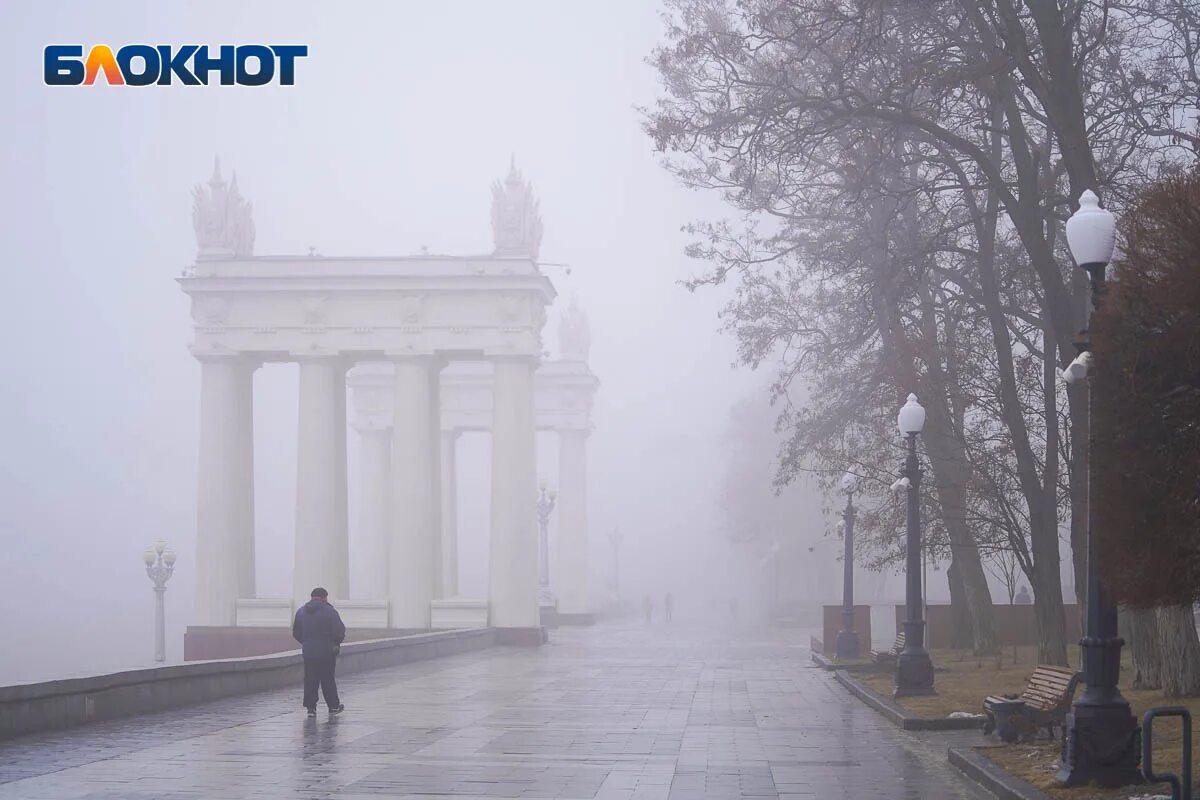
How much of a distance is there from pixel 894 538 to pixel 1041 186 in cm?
831

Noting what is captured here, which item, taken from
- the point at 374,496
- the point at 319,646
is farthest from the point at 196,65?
the point at 374,496

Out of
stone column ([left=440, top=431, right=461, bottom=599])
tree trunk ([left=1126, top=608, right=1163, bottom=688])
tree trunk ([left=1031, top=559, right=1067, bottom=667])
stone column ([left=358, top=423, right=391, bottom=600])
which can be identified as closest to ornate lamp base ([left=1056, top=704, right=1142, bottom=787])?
tree trunk ([left=1126, top=608, right=1163, bottom=688])

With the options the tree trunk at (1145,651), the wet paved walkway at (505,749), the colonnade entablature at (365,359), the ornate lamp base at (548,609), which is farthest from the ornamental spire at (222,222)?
the tree trunk at (1145,651)

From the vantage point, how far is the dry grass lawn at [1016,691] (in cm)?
1274

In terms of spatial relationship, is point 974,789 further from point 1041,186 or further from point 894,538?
point 894,538

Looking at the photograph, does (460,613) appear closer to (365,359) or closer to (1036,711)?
(365,359)

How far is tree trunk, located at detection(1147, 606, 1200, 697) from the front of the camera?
19.1 m

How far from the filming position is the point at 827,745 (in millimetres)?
17797

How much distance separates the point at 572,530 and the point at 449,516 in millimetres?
6503

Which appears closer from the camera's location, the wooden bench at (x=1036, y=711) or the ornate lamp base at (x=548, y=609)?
the wooden bench at (x=1036, y=711)

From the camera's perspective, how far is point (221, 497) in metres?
54.7

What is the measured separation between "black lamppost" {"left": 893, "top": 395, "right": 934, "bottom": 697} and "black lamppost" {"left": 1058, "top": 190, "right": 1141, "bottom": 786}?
33.1ft

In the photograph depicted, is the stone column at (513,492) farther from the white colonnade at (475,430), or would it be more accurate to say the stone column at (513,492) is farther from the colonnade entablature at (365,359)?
the white colonnade at (475,430)

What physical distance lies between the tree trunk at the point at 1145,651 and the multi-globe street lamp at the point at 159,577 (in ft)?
101
